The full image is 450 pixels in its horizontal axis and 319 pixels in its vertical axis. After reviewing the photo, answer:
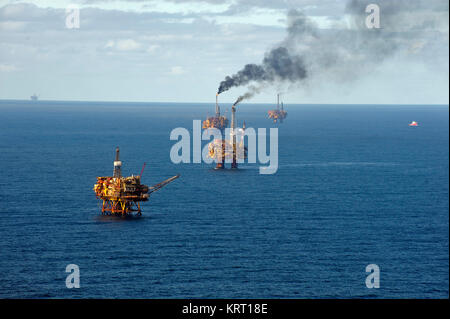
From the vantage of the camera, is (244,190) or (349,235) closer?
(349,235)

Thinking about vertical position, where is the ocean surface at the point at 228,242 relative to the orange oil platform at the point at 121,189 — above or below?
below

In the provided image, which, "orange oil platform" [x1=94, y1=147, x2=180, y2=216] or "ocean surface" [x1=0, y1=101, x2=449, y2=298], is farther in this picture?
"orange oil platform" [x1=94, y1=147, x2=180, y2=216]

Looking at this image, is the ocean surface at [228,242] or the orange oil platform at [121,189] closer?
the ocean surface at [228,242]

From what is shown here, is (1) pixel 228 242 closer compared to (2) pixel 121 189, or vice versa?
(1) pixel 228 242

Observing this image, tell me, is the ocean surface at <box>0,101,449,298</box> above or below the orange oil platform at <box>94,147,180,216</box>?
below

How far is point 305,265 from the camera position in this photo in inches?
4063

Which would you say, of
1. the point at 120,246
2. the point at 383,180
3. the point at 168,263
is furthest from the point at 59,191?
the point at 383,180

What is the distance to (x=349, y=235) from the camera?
122m

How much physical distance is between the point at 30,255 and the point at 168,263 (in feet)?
72.6

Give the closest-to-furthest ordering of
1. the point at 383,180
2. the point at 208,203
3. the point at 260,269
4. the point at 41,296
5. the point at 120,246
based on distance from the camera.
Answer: the point at 41,296 → the point at 260,269 → the point at 120,246 → the point at 208,203 → the point at 383,180

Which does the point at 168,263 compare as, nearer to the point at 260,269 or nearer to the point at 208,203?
the point at 260,269

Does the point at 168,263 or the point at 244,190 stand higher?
the point at 244,190

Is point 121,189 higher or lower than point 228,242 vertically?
higher

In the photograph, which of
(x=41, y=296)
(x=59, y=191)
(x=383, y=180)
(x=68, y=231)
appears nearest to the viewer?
(x=41, y=296)
